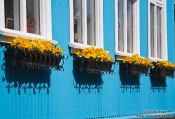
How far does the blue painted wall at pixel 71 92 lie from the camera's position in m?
8.16

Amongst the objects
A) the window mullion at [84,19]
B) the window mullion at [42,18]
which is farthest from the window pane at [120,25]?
the window mullion at [42,18]

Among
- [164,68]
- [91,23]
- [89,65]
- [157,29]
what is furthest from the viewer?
[157,29]

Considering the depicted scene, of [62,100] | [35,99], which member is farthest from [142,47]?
[35,99]

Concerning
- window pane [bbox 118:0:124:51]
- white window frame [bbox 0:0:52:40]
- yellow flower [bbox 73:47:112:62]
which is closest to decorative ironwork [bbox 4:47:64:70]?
white window frame [bbox 0:0:52:40]

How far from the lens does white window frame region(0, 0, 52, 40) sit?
788 cm

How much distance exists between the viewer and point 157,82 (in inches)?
555

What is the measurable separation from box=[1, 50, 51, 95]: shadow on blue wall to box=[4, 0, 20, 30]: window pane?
0.55 meters

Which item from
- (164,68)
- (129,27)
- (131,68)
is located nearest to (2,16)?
(131,68)

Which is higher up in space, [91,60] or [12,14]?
[12,14]

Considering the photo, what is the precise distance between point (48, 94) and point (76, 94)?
1103 mm

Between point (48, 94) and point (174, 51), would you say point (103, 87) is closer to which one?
point (48, 94)

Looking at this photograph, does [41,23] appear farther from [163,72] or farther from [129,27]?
[163,72]

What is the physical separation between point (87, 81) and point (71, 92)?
75 centimetres

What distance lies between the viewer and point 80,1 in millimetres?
10320
